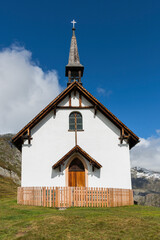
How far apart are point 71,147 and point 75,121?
7.55 ft

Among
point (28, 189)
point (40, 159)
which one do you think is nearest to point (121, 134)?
point (40, 159)

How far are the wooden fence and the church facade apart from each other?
1709mm

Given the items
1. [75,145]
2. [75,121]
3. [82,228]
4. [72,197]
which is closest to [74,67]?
[75,121]

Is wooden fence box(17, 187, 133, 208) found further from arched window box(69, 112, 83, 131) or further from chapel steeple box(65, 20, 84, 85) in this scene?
chapel steeple box(65, 20, 84, 85)

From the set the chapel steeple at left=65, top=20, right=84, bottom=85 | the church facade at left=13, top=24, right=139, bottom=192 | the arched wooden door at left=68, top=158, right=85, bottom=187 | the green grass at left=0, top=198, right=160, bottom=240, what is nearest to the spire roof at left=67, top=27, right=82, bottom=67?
the chapel steeple at left=65, top=20, right=84, bottom=85

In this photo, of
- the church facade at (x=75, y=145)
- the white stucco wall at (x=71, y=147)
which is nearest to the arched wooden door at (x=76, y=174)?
the church facade at (x=75, y=145)

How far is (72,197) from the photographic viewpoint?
1753 cm

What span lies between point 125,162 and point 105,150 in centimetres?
186

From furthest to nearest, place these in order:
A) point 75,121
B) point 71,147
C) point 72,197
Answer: point 75,121 < point 71,147 < point 72,197

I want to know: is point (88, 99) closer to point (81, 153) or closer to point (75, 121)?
point (75, 121)

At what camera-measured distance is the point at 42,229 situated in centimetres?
966

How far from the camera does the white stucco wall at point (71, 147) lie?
795 inches

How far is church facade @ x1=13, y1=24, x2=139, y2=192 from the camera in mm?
20203

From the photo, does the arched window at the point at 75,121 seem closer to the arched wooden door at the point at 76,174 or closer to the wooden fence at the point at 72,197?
the arched wooden door at the point at 76,174
